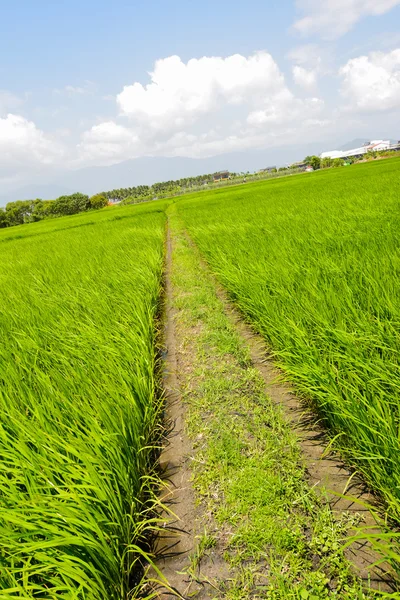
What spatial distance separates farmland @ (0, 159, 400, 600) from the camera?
1098 mm

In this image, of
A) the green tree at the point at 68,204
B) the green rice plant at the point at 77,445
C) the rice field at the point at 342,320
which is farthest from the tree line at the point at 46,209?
the green rice plant at the point at 77,445

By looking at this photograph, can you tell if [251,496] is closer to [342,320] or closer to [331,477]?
[331,477]

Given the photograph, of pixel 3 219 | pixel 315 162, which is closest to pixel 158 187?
pixel 315 162

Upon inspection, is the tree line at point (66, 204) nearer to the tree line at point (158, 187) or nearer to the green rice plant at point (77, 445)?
the tree line at point (158, 187)

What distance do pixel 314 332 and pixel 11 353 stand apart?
7.62 feet

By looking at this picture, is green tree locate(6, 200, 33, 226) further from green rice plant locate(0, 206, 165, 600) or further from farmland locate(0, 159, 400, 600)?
farmland locate(0, 159, 400, 600)

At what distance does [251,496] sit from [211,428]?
539mm

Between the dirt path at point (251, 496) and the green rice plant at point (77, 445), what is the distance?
0.57 feet

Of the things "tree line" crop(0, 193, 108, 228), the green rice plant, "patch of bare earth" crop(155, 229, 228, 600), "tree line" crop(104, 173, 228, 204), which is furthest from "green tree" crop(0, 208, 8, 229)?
"patch of bare earth" crop(155, 229, 228, 600)

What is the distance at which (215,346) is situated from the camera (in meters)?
2.82

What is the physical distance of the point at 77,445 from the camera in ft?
4.64

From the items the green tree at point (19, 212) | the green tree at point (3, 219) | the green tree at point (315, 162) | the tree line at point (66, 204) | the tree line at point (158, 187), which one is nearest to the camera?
the green tree at point (3, 219)

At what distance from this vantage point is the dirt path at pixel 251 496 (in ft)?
3.58

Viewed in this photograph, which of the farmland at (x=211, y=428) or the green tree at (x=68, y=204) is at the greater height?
the green tree at (x=68, y=204)
